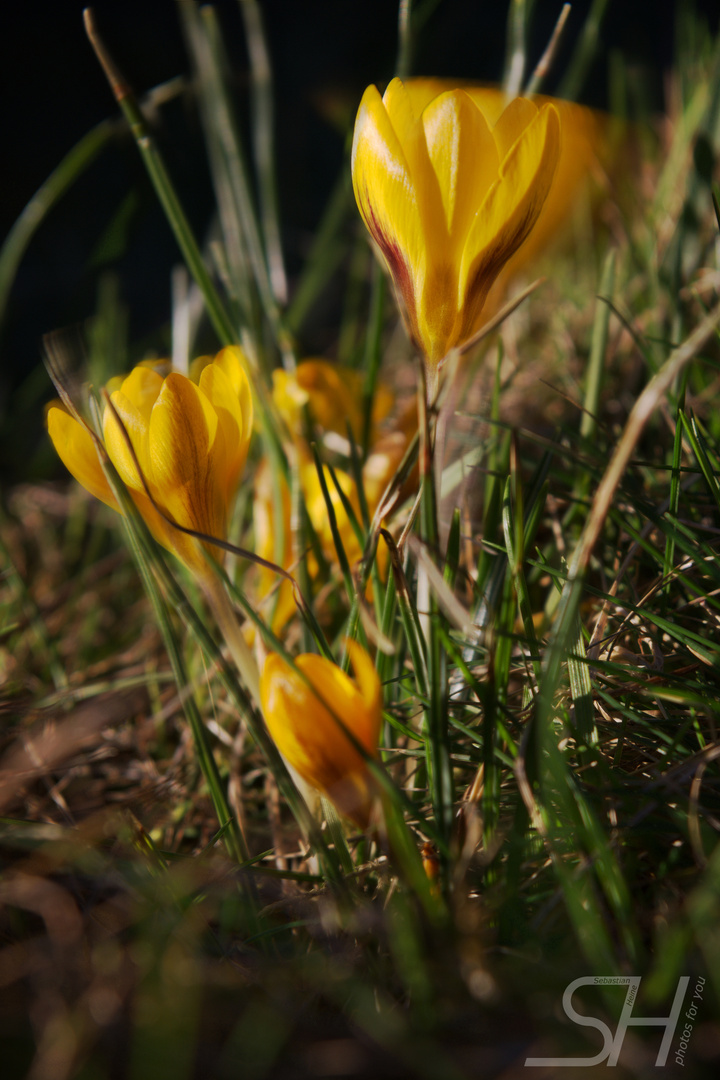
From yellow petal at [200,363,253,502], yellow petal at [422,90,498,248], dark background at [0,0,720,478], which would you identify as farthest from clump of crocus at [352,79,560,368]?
dark background at [0,0,720,478]

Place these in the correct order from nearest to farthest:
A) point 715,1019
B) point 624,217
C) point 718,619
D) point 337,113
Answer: point 715,1019 → point 718,619 → point 624,217 → point 337,113

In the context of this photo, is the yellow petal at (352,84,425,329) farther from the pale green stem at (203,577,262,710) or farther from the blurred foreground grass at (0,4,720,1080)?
the pale green stem at (203,577,262,710)

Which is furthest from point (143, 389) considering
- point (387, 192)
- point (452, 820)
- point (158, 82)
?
point (158, 82)

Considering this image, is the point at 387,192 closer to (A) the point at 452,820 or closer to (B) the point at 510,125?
(B) the point at 510,125

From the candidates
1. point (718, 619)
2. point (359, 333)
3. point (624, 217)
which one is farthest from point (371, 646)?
point (359, 333)

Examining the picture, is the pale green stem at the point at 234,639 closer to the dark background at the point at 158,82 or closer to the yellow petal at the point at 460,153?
the yellow petal at the point at 460,153

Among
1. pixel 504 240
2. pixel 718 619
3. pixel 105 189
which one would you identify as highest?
pixel 105 189

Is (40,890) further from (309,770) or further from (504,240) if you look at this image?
(504,240)

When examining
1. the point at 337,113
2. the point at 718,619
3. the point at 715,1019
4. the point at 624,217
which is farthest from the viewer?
the point at 337,113
